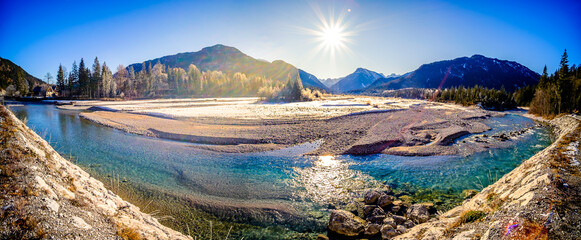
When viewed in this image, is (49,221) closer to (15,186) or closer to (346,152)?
(15,186)

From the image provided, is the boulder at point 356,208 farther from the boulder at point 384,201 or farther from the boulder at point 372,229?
the boulder at point 372,229

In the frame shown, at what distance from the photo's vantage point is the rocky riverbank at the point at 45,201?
2371 mm

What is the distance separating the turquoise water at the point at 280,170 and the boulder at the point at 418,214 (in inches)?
102

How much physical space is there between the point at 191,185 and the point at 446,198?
36.2 ft

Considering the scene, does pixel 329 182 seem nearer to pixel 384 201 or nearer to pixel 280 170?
pixel 280 170

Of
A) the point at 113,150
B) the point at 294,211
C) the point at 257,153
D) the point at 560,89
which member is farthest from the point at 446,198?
the point at 560,89

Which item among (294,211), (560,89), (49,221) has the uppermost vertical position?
(560,89)

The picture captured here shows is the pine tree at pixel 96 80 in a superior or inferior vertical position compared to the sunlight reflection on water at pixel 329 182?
superior

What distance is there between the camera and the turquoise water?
994 cm

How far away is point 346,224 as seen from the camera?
22.6 ft

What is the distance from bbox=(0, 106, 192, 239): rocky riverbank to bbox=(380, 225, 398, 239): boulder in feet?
18.8

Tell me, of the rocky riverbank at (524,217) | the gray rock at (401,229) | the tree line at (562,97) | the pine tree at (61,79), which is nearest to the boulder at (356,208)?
the rocky riverbank at (524,217)

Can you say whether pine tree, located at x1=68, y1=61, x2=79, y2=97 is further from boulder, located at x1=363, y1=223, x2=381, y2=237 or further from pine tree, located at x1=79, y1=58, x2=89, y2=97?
boulder, located at x1=363, y1=223, x2=381, y2=237

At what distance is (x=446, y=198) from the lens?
9.24m
